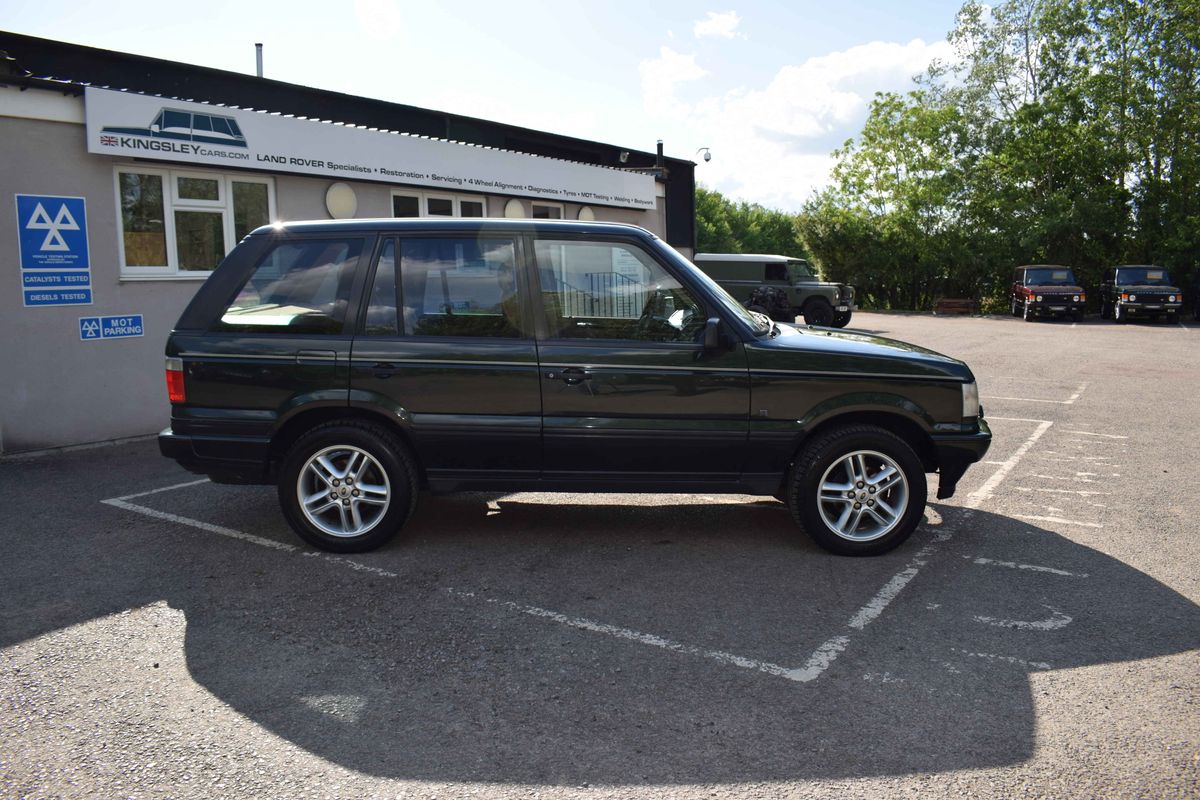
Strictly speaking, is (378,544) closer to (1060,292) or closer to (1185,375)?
(1185,375)

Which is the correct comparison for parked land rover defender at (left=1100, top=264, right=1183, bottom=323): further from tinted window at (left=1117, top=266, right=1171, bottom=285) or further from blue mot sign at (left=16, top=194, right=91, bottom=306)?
blue mot sign at (left=16, top=194, right=91, bottom=306)

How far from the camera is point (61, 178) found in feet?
29.2

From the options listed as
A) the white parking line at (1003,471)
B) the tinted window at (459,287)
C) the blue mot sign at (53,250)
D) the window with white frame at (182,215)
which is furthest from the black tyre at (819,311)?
the tinted window at (459,287)

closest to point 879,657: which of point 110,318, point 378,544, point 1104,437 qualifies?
point 378,544

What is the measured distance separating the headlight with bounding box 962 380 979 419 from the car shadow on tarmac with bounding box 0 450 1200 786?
84 centimetres

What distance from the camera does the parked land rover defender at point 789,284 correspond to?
85.4ft

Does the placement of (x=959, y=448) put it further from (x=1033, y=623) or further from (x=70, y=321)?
(x=70, y=321)

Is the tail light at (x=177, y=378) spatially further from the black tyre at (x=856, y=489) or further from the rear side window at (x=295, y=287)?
the black tyre at (x=856, y=489)

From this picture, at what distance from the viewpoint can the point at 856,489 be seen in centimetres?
534

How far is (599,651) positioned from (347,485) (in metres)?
2.08

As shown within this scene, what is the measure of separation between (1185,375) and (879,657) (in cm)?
1365

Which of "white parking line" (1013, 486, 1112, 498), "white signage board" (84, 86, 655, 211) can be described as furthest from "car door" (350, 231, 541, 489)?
"white signage board" (84, 86, 655, 211)

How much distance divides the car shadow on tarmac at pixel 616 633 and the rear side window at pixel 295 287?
1.39m

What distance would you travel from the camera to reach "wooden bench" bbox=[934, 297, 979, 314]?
37500mm
